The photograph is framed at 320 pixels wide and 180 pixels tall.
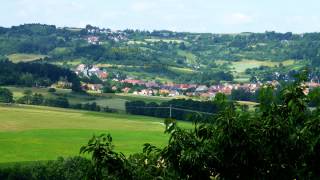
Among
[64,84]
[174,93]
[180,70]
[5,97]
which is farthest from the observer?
[180,70]

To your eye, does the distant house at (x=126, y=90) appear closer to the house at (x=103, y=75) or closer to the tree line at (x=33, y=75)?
the tree line at (x=33, y=75)

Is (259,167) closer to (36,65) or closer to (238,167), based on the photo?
(238,167)

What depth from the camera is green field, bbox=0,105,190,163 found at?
59.5 m

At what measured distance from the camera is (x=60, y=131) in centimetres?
7275

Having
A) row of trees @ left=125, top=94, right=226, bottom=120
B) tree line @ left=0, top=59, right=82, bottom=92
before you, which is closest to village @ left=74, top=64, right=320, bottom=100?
tree line @ left=0, top=59, right=82, bottom=92

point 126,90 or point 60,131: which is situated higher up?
point 60,131

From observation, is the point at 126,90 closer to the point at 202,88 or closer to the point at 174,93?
the point at 174,93

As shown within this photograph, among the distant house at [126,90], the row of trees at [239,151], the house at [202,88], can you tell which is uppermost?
the row of trees at [239,151]

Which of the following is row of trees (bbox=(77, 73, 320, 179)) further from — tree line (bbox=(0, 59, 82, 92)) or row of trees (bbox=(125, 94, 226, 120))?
tree line (bbox=(0, 59, 82, 92))

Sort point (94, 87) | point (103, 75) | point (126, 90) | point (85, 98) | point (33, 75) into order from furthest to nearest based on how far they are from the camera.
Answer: point (103, 75) < point (126, 90) < point (94, 87) < point (33, 75) < point (85, 98)

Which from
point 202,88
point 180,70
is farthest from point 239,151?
point 180,70

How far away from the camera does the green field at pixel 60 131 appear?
5947 cm

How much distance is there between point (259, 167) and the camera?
897 cm

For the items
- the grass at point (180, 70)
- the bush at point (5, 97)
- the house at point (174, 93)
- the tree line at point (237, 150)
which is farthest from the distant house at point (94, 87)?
the tree line at point (237, 150)
